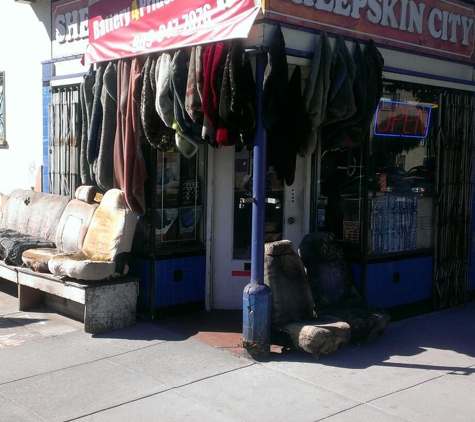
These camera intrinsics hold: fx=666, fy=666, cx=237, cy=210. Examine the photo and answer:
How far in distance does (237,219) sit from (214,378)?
91.9 inches

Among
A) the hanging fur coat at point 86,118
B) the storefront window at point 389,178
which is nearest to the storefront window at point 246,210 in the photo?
the storefront window at point 389,178

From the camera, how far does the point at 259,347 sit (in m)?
5.69

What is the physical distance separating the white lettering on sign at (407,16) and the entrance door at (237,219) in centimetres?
174

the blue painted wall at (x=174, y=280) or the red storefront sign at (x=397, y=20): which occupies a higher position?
the red storefront sign at (x=397, y=20)

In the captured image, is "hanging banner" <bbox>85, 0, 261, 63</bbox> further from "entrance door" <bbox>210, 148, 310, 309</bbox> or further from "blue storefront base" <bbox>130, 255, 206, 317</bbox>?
"blue storefront base" <bbox>130, 255, 206, 317</bbox>

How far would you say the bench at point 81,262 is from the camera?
21.0 ft

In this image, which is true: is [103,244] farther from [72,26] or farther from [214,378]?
[72,26]

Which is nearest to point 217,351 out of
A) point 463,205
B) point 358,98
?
point 358,98

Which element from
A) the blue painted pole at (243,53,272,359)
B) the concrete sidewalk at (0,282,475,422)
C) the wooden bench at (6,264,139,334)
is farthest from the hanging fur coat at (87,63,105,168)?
the blue painted pole at (243,53,272,359)

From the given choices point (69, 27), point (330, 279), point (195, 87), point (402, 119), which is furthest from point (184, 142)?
point (69, 27)

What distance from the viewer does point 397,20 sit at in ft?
22.1

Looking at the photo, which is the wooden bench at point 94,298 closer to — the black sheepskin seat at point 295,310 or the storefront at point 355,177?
the storefront at point 355,177

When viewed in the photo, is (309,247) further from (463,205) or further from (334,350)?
(463,205)

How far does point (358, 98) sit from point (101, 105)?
8.99ft
